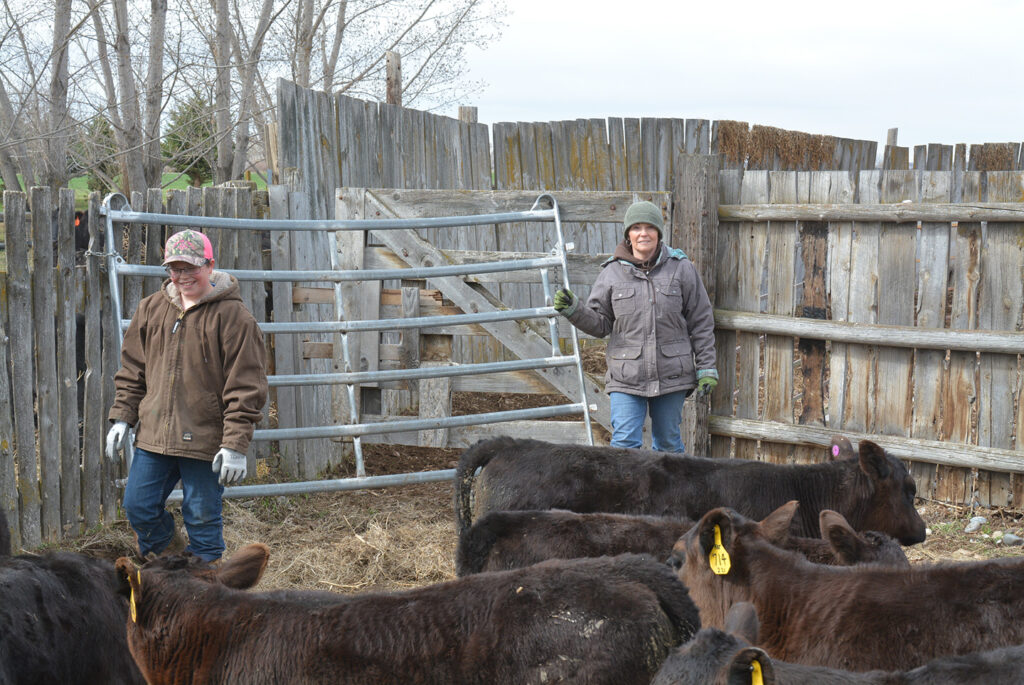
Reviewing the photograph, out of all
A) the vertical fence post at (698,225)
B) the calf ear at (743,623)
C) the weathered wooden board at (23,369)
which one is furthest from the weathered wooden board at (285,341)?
the calf ear at (743,623)

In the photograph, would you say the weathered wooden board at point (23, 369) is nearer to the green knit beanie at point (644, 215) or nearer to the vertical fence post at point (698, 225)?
the green knit beanie at point (644, 215)

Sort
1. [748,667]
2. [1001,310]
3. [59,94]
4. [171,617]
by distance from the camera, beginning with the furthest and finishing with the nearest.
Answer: [59,94] → [1001,310] → [171,617] → [748,667]

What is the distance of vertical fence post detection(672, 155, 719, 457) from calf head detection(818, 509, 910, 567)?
321 centimetres

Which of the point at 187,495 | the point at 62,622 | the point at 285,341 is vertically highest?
the point at 285,341

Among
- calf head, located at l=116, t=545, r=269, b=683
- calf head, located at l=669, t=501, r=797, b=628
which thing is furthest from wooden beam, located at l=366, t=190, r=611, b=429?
calf head, located at l=116, t=545, r=269, b=683

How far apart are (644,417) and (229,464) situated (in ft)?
8.99

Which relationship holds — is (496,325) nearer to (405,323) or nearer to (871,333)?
(405,323)

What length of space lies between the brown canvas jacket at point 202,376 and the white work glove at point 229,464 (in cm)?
7

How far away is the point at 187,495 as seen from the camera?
5.48 meters

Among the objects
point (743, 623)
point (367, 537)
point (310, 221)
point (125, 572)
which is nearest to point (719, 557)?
point (743, 623)

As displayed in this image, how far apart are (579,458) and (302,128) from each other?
447 centimetres

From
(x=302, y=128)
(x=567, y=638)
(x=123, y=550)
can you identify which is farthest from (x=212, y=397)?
(x=302, y=128)

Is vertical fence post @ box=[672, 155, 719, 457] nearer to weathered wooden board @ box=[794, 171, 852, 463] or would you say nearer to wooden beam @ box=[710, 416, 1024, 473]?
wooden beam @ box=[710, 416, 1024, 473]

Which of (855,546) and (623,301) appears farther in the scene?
(623,301)
